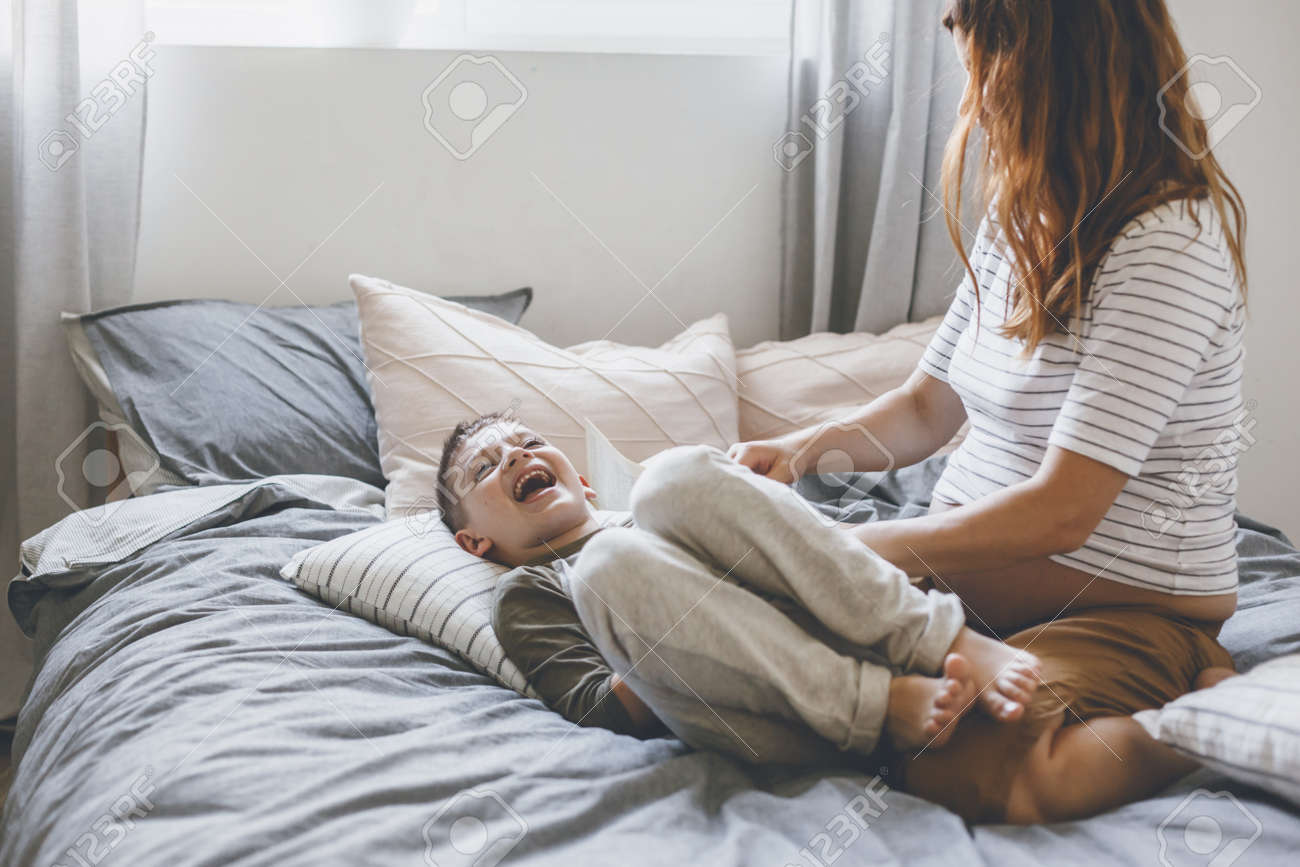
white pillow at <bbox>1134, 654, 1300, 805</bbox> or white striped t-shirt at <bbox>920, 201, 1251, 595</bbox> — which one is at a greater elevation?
white striped t-shirt at <bbox>920, 201, 1251, 595</bbox>

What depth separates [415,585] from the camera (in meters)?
1.29

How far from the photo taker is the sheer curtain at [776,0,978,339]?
2127 millimetres

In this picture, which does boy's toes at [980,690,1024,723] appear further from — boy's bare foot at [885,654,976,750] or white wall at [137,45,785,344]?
white wall at [137,45,785,344]

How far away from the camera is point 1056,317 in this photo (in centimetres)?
107

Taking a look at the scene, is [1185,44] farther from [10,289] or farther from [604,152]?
[10,289]

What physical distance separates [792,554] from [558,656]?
32cm

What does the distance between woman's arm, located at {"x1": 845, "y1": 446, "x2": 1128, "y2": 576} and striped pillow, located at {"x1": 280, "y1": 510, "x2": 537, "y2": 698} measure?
1.48 feet

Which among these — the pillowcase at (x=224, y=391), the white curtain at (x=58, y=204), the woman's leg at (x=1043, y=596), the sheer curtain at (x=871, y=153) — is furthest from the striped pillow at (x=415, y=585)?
the sheer curtain at (x=871, y=153)

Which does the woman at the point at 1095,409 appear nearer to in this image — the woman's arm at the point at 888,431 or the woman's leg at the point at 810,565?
the woman's leg at the point at 810,565

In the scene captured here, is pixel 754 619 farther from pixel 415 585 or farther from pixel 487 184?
pixel 487 184

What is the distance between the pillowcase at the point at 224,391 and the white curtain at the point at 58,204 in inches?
3.1

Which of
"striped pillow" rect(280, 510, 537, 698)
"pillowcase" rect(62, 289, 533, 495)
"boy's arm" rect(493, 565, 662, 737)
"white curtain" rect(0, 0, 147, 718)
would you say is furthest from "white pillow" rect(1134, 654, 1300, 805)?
"white curtain" rect(0, 0, 147, 718)

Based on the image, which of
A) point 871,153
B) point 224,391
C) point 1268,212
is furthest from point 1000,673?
point 1268,212

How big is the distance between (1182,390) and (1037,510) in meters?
0.17
